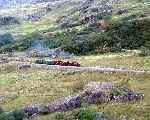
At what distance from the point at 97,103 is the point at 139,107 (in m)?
3.69

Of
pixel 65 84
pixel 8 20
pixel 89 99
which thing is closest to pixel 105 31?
pixel 65 84

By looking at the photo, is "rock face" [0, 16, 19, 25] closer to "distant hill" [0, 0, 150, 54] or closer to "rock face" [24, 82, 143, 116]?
"distant hill" [0, 0, 150, 54]

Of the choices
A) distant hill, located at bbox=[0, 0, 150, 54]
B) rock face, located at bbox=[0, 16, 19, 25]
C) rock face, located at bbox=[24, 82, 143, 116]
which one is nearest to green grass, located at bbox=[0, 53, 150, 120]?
rock face, located at bbox=[24, 82, 143, 116]

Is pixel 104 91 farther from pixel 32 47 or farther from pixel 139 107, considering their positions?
pixel 32 47

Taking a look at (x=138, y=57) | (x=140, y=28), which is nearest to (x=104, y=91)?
(x=138, y=57)

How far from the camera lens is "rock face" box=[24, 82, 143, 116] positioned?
3544 cm

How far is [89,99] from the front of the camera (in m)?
36.8

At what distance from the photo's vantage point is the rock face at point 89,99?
3544 centimetres

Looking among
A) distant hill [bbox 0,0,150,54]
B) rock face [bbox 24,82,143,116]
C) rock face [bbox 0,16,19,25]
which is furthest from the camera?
rock face [bbox 0,16,19,25]

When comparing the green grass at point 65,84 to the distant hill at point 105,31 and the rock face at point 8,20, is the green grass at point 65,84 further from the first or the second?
the rock face at point 8,20

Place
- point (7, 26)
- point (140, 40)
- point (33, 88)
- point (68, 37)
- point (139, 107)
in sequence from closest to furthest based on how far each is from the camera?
point (139, 107) < point (33, 88) < point (140, 40) < point (68, 37) < point (7, 26)

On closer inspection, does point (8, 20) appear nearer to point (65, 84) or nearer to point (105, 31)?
point (105, 31)

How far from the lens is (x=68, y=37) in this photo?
8262 cm

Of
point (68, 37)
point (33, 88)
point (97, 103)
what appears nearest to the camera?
point (97, 103)
